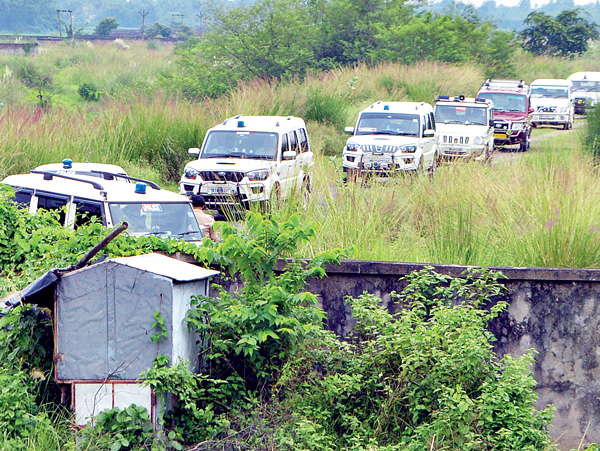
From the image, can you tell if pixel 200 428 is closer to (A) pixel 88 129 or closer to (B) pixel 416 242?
(B) pixel 416 242

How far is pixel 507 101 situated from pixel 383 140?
444 inches

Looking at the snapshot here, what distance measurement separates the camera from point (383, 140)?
55.7 ft

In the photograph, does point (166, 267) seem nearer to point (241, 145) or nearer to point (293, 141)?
point (241, 145)

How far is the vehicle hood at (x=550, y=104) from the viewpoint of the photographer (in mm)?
31578

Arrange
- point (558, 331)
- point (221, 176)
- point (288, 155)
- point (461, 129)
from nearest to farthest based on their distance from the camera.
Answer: point (558, 331) < point (221, 176) < point (288, 155) < point (461, 129)

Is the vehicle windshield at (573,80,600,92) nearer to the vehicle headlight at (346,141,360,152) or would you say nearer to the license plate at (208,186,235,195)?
the vehicle headlight at (346,141,360,152)

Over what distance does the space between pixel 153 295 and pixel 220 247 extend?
726 millimetres

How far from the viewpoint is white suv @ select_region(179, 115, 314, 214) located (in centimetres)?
1259

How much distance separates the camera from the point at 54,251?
20.0ft

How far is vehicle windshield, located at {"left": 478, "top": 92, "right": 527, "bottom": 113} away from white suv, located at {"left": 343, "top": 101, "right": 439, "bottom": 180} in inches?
329

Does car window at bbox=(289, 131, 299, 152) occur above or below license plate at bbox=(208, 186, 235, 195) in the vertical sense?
above

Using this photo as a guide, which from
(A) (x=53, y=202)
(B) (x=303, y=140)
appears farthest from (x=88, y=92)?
(A) (x=53, y=202)

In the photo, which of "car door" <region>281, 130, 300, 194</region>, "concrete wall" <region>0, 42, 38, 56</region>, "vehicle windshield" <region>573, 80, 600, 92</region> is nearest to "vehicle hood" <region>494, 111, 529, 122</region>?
"car door" <region>281, 130, 300, 194</region>

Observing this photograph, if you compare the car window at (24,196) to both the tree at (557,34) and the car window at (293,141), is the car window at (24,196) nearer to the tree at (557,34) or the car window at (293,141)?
the car window at (293,141)
